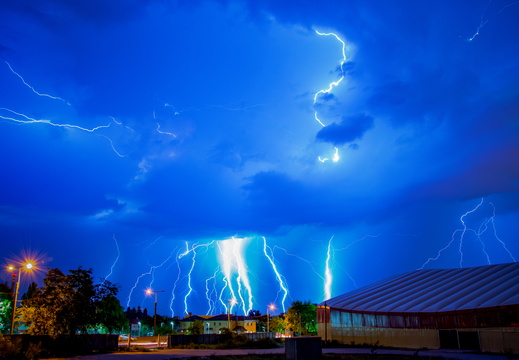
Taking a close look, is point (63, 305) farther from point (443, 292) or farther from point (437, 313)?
point (443, 292)

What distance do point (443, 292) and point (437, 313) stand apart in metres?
5.25

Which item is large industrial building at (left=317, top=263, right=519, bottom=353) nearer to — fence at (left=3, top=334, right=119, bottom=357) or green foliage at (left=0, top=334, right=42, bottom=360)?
fence at (left=3, top=334, right=119, bottom=357)

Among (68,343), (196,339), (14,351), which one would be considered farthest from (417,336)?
(14,351)

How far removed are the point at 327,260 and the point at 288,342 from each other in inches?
1472

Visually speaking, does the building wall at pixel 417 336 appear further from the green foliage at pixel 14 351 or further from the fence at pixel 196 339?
the green foliage at pixel 14 351

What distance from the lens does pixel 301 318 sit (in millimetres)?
61625

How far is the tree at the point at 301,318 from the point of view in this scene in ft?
201

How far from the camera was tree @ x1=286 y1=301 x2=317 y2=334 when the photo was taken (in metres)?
61.2

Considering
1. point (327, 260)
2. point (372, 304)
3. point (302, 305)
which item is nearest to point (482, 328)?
point (372, 304)

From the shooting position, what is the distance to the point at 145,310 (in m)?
132

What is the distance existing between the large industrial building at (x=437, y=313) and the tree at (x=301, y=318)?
72.5 ft

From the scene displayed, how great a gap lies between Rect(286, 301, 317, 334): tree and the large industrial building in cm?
2209

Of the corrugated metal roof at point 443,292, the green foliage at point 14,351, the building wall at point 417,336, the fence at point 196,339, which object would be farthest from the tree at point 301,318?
the green foliage at point 14,351

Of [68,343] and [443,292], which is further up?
[443,292]
